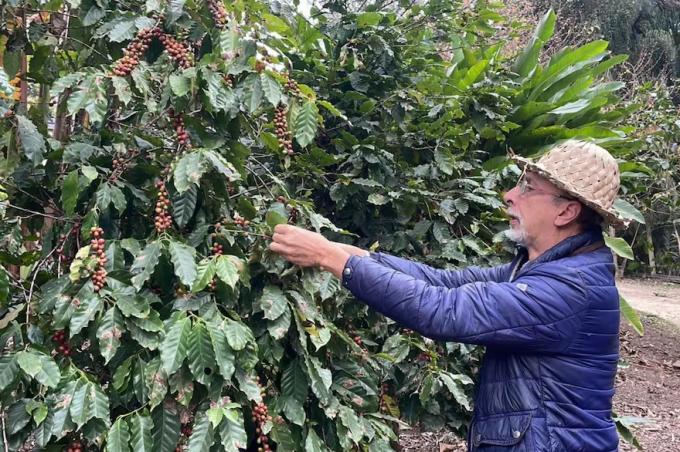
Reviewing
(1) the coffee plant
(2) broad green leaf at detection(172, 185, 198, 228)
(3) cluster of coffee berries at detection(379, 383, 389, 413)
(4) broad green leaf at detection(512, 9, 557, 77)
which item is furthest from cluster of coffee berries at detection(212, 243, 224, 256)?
(4) broad green leaf at detection(512, 9, 557, 77)

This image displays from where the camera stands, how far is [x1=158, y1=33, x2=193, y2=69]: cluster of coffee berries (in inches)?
66.4

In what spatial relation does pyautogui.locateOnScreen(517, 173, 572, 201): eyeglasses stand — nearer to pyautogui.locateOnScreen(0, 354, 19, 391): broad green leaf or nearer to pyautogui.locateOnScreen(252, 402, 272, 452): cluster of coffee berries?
pyautogui.locateOnScreen(252, 402, 272, 452): cluster of coffee berries

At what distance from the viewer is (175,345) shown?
139 cm

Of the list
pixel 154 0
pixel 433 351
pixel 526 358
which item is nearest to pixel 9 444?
pixel 154 0

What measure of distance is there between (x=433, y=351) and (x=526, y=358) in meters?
0.79

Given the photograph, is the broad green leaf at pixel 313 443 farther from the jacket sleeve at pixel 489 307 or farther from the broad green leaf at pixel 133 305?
the broad green leaf at pixel 133 305

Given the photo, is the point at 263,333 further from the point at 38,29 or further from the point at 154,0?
the point at 38,29

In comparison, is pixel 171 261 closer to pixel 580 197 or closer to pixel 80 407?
pixel 80 407

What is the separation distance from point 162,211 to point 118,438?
57 cm

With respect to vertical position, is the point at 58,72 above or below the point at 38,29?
below

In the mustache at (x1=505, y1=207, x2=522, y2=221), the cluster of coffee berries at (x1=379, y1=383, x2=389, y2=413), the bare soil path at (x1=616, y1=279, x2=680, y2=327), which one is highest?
the mustache at (x1=505, y1=207, x2=522, y2=221)

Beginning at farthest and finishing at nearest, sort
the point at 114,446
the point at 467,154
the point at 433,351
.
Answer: the point at 467,154 → the point at 433,351 → the point at 114,446

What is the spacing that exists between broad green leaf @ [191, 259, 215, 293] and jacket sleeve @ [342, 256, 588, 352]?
1.20 feet

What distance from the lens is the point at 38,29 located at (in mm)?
1948
